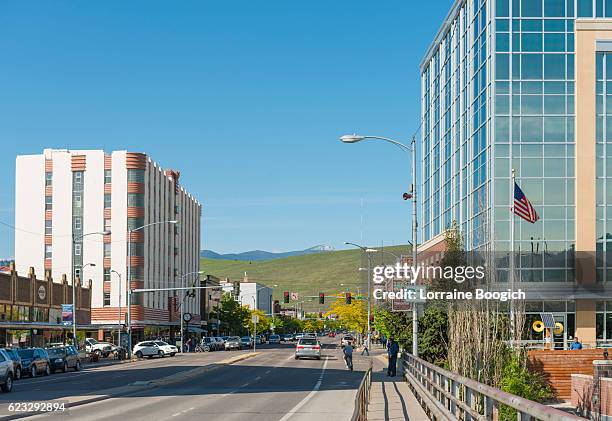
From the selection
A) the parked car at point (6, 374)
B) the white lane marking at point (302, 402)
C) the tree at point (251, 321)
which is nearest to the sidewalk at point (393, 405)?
the white lane marking at point (302, 402)

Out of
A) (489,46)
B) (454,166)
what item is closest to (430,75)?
(454,166)

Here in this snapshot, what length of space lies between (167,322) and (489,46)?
66.0m

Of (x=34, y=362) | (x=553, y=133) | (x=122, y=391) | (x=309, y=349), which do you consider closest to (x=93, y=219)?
(x=309, y=349)

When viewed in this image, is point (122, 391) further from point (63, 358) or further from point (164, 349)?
point (164, 349)

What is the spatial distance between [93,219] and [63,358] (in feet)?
177

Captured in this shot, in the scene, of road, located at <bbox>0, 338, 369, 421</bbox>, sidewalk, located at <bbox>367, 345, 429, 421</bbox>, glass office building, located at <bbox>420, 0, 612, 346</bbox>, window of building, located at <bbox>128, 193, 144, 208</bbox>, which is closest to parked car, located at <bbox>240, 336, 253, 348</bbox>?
window of building, located at <bbox>128, 193, 144, 208</bbox>

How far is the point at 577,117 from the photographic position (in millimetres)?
67000

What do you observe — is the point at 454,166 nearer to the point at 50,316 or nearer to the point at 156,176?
the point at 50,316

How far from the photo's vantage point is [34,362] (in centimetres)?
5016

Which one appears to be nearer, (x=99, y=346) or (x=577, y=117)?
(x=577, y=117)

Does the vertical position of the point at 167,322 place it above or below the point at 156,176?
below

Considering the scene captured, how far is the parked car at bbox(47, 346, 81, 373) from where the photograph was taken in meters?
55.6

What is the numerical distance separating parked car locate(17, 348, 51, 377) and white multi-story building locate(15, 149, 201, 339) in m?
53.5

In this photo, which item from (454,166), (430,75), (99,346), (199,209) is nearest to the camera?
(454,166)
